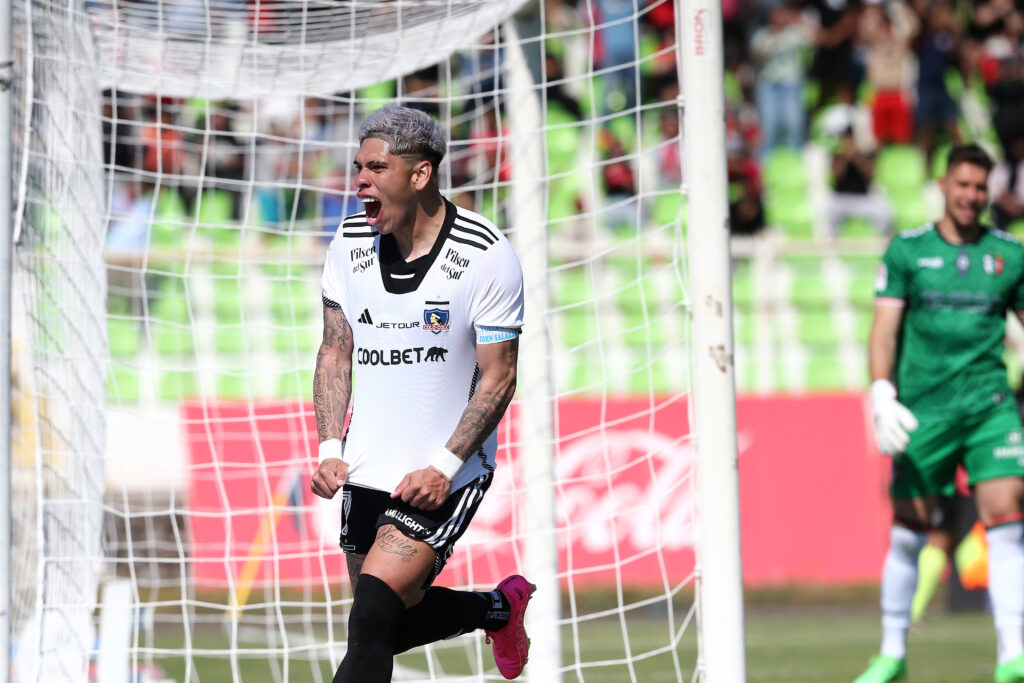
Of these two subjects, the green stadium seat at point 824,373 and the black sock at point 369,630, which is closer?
the black sock at point 369,630

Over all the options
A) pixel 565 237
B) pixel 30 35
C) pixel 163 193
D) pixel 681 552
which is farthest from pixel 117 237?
pixel 30 35

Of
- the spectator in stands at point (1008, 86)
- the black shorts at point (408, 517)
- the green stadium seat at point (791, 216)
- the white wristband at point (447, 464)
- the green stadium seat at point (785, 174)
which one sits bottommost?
the black shorts at point (408, 517)

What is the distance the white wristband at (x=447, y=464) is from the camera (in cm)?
410

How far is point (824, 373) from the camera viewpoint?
11602 mm

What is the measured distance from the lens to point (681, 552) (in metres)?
10.3

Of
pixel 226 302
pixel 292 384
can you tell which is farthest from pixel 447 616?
pixel 226 302

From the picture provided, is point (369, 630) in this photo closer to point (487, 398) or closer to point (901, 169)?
point (487, 398)

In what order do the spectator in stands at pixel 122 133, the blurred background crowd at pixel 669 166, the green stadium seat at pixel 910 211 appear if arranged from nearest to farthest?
the spectator in stands at pixel 122 133 → the blurred background crowd at pixel 669 166 → the green stadium seat at pixel 910 211

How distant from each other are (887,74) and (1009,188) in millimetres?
2152

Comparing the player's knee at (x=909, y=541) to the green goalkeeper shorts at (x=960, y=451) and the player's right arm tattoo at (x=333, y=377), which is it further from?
the player's right arm tattoo at (x=333, y=377)

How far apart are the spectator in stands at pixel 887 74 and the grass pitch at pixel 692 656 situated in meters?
7.63

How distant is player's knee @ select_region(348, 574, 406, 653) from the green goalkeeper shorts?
3061 millimetres

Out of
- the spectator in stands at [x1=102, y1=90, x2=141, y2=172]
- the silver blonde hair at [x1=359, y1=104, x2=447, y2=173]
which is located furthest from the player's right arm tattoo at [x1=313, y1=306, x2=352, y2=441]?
the spectator in stands at [x1=102, y1=90, x2=141, y2=172]

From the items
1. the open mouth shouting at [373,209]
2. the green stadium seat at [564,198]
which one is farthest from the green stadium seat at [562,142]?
the open mouth shouting at [373,209]
